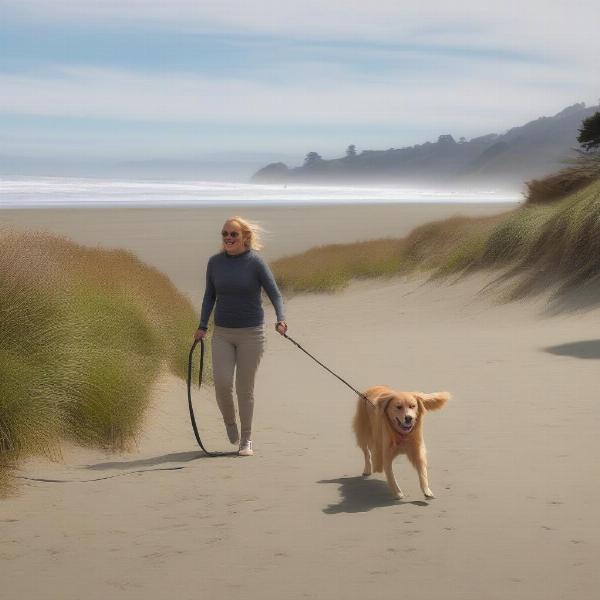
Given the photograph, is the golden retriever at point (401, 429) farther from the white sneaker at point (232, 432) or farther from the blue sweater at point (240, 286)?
the white sneaker at point (232, 432)

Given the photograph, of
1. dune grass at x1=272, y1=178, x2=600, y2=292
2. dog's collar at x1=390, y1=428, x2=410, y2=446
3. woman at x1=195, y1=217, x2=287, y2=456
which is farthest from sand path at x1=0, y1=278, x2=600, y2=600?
dune grass at x1=272, y1=178, x2=600, y2=292

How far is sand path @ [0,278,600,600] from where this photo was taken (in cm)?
559

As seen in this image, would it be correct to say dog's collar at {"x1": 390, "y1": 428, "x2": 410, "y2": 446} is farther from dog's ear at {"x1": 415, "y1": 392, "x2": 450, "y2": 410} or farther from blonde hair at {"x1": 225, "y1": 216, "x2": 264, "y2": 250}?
blonde hair at {"x1": 225, "y1": 216, "x2": 264, "y2": 250}

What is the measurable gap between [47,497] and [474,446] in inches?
137

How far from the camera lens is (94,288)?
11266mm

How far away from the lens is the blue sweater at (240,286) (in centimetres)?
822

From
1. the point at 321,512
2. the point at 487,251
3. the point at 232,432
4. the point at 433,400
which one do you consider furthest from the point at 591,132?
the point at 321,512

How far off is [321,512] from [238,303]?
6.60 ft

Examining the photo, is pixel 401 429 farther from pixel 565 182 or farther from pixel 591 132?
pixel 591 132

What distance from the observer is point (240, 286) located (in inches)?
323

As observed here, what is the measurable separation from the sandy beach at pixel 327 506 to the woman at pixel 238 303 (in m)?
0.74

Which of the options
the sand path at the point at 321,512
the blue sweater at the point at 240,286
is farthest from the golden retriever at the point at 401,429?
the blue sweater at the point at 240,286

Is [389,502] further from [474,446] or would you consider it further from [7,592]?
[7,592]

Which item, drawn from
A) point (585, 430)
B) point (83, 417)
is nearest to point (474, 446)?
point (585, 430)
